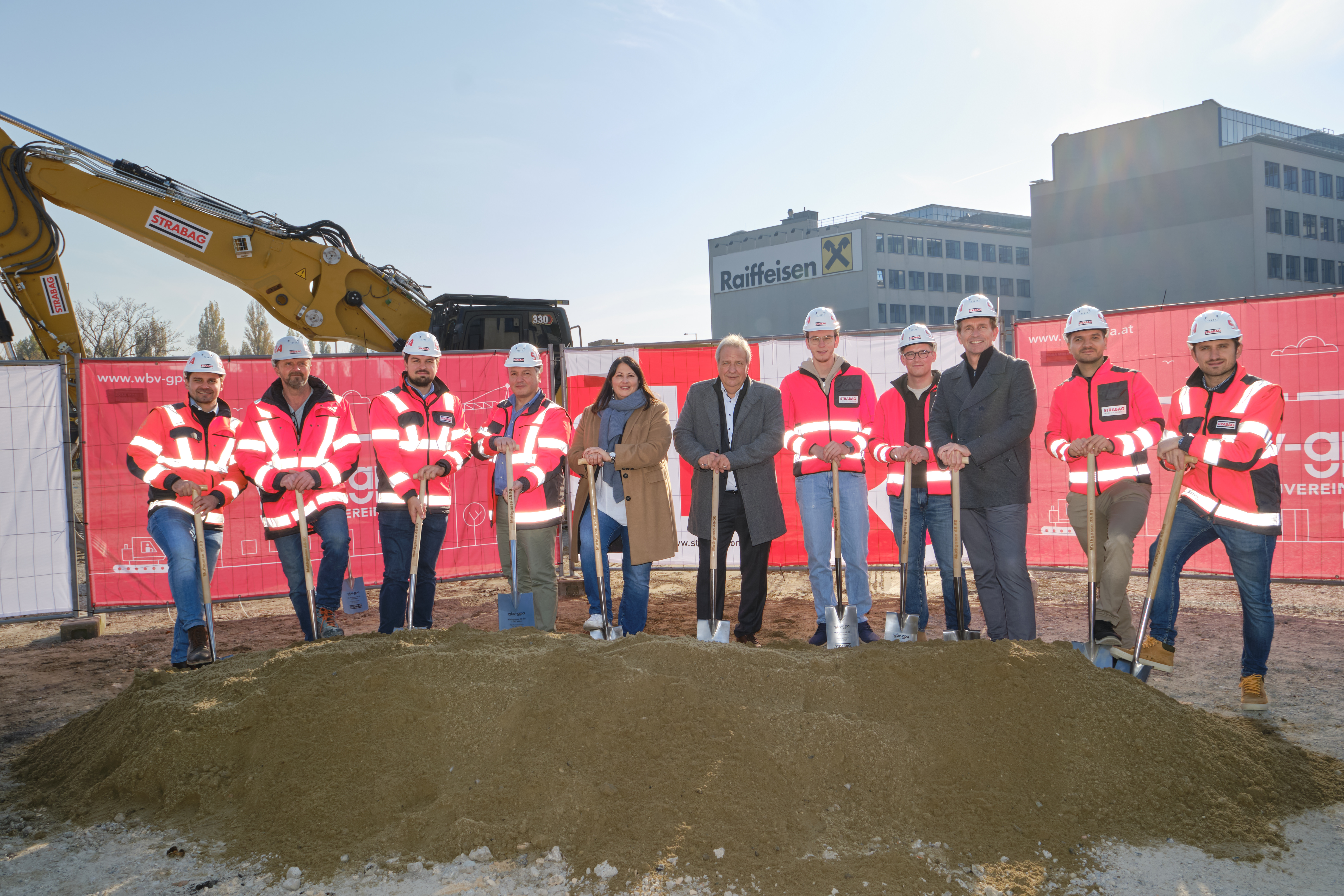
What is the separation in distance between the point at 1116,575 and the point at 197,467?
5518mm

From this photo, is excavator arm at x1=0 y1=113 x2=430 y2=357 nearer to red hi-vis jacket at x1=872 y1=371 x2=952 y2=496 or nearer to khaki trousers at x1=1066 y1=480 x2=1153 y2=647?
red hi-vis jacket at x1=872 y1=371 x2=952 y2=496

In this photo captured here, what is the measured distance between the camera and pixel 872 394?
5.73 metres

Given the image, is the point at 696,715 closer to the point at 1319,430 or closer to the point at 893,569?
the point at 893,569

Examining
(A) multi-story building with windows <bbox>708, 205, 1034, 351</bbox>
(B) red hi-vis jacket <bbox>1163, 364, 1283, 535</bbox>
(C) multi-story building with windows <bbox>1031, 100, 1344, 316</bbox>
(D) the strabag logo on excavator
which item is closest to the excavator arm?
(D) the strabag logo on excavator

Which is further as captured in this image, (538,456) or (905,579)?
(538,456)

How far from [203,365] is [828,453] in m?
4.05

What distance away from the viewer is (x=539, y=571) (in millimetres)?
5570

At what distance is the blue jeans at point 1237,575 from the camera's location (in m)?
4.37

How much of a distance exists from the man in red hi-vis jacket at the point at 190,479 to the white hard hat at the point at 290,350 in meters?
0.36

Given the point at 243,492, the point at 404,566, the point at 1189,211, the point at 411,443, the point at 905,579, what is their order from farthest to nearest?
1. the point at 1189,211
2. the point at 243,492
3. the point at 411,443
4. the point at 404,566
5. the point at 905,579

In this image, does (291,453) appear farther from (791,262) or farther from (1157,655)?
(791,262)

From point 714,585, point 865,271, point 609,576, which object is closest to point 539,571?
point 609,576

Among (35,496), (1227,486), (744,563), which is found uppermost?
(35,496)

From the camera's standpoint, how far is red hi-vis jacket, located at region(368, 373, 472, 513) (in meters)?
5.49
